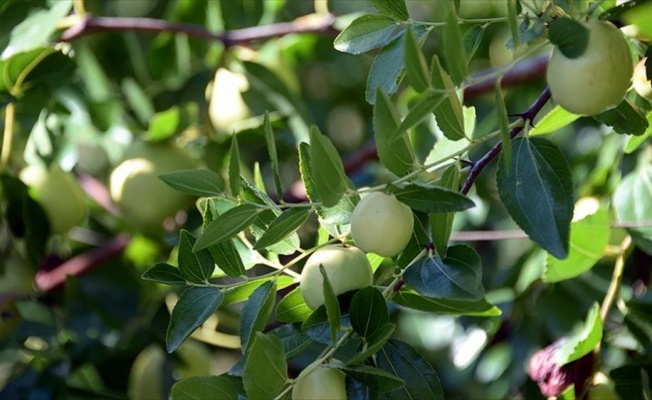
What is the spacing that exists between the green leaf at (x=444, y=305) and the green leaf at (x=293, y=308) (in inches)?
2.1

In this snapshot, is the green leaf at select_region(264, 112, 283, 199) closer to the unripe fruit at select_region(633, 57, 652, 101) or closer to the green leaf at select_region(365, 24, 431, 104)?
the green leaf at select_region(365, 24, 431, 104)

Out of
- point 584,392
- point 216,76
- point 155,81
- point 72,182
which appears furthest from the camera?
point 155,81

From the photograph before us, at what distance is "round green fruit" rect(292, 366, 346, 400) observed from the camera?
0.49m

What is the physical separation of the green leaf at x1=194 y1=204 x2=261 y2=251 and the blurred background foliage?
335mm

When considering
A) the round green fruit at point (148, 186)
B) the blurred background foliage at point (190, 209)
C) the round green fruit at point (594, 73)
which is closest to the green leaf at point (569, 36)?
the round green fruit at point (594, 73)

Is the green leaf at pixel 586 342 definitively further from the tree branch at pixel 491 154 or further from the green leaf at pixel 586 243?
the tree branch at pixel 491 154

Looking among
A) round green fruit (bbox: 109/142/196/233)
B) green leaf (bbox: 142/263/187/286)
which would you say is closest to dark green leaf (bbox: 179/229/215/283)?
green leaf (bbox: 142/263/187/286)

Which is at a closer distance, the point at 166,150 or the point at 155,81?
the point at 166,150

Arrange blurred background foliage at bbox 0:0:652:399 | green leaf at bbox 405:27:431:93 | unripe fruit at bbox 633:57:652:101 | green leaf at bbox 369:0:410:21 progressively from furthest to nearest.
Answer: blurred background foliage at bbox 0:0:652:399 → unripe fruit at bbox 633:57:652:101 → green leaf at bbox 369:0:410:21 → green leaf at bbox 405:27:431:93

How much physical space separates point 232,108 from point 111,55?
0.99ft

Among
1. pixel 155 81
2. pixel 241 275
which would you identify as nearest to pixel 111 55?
pixel 155 81

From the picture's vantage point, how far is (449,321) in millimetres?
1229

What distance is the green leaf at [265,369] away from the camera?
48cm

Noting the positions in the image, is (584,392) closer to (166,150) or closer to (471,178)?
(471,178)
